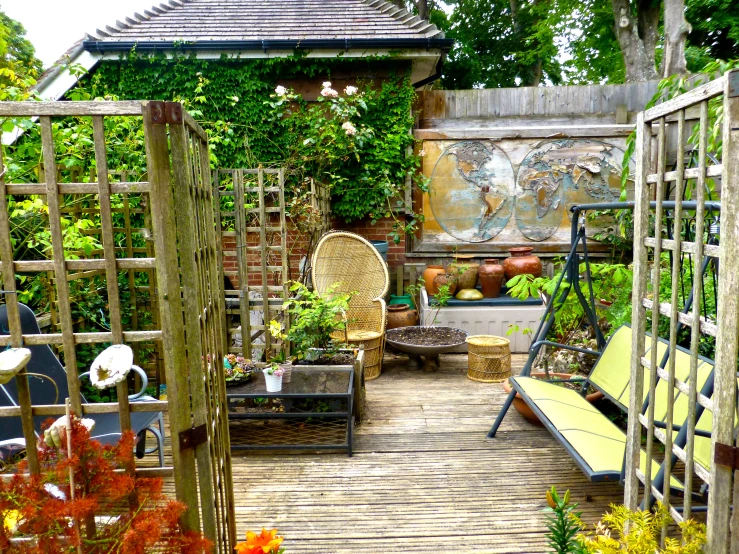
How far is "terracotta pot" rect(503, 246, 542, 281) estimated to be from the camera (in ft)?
18.7

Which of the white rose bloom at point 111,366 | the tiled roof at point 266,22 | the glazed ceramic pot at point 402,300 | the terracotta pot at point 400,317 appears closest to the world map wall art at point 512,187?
the glazed ceramic pot at point 402,300

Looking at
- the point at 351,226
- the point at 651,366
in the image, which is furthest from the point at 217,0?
the point at 651,366

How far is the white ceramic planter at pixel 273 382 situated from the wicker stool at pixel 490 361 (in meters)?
1.94

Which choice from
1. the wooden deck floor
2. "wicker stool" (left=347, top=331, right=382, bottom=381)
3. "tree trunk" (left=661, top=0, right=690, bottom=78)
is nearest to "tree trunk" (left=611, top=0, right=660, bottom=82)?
"tree trunk" (left=661, top=0, right=690, bottom=78)

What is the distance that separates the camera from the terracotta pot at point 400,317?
5.55m

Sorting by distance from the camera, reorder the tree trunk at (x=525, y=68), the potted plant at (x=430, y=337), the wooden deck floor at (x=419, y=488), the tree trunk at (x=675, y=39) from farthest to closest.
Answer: the tree trunk at (x=525, y=68), the tree trunk at (x=675, y=39), the potted plant at (x=430, y=337), the wooden deck floor at (x=419, y=488)

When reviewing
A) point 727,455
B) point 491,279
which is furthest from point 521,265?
point 727,455

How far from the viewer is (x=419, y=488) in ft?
9.29

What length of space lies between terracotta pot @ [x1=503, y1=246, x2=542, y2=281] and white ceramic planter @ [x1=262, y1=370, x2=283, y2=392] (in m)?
3.24

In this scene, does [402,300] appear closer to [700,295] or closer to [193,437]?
[700,295]

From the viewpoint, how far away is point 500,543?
92.1 inches

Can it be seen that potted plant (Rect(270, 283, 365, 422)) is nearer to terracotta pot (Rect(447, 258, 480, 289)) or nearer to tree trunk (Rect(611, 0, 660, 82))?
terracotta pot (Rect(447, 258, 480, 289))

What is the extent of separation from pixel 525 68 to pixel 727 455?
14367 millimetres

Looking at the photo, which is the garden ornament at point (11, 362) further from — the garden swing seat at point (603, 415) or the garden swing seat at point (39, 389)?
the garden swing seat at point (603, 415)
